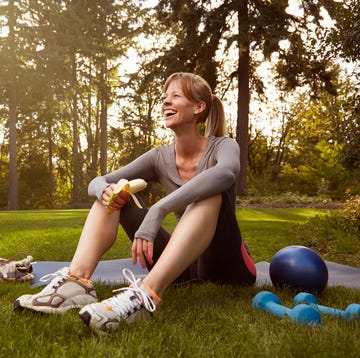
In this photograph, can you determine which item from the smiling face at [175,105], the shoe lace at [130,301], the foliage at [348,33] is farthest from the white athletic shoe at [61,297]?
the foliage at [348,33]

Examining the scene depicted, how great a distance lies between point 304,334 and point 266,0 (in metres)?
14.0

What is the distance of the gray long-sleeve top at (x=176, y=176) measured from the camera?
7.81ft

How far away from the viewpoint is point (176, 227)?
2.37 meters

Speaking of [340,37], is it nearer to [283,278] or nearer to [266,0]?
[283,278]

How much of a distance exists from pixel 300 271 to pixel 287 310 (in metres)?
0.87

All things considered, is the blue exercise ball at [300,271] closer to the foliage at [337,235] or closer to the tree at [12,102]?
the foliage at [337,235]

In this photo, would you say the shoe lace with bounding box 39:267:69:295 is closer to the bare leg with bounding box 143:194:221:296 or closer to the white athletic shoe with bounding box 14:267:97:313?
the white athletic shoe with bounding box 14:267:97:313

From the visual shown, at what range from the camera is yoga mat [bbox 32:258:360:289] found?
3562 millimetres

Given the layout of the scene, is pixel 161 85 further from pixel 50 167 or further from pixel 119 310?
pixel 119 310

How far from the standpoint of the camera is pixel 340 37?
546cm

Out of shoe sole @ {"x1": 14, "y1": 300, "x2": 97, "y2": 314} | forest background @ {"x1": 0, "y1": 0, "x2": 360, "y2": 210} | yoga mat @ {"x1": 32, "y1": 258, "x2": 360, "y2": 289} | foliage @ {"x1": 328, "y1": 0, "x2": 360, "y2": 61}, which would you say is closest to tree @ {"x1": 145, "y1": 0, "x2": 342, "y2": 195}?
forest background @ {"x1": 0, "y1": 0, "x2": 360, "y2": 210}

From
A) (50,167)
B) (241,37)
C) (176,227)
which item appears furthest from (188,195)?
(50,167)

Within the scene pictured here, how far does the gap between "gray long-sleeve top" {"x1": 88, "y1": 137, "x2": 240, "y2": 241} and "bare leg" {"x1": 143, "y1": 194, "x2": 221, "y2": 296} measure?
0.06 metres

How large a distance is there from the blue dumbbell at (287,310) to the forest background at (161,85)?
376 centimetres
